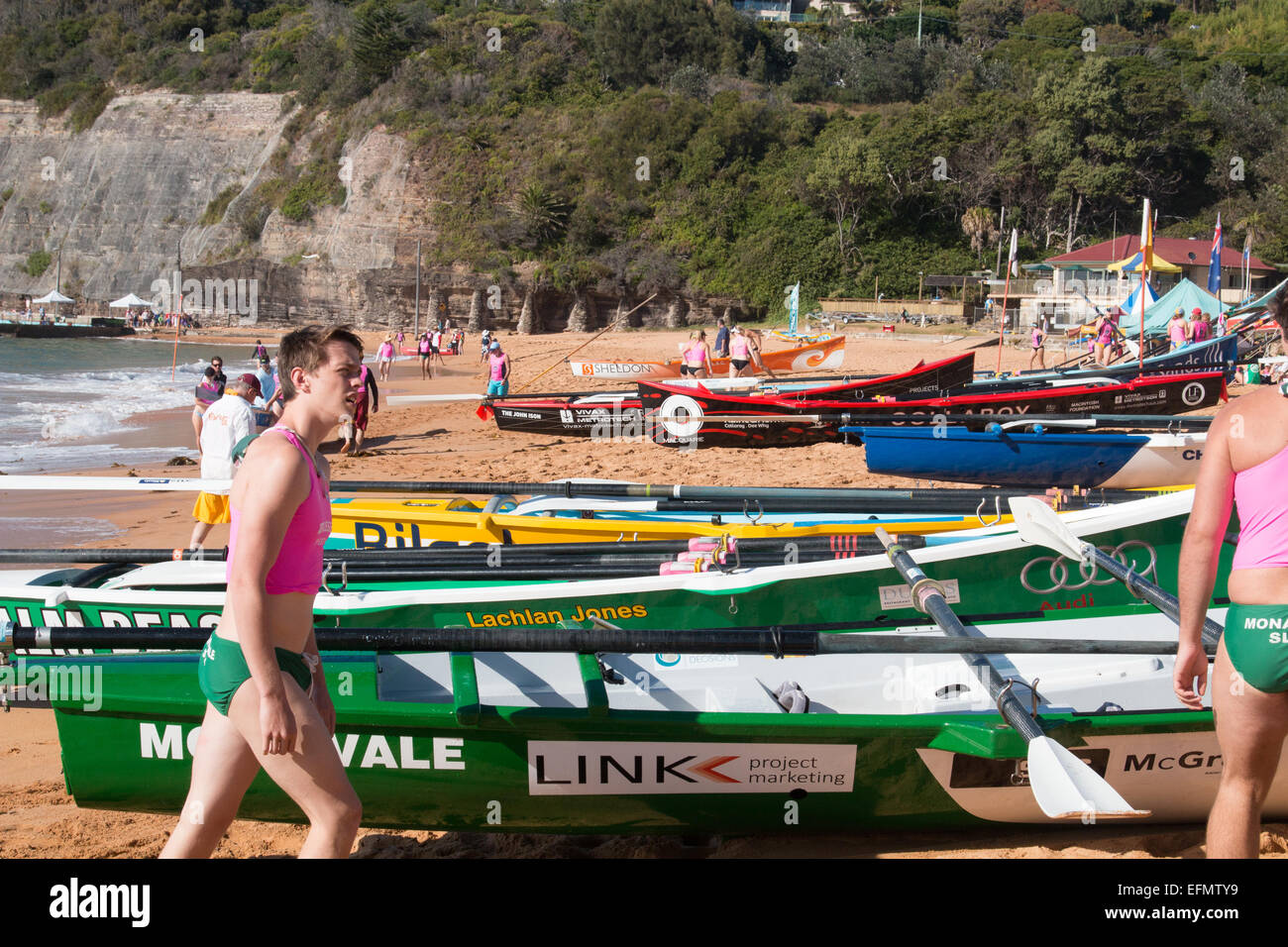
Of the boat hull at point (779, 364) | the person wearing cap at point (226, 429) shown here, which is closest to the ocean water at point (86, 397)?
the person wearing cap at point (226, 429)

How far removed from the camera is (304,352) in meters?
2.64

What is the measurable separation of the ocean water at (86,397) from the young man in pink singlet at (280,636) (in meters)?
12.8

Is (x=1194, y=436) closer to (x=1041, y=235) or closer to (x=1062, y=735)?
(x=1062, y=735)

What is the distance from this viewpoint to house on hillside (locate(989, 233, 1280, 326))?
36.2 m

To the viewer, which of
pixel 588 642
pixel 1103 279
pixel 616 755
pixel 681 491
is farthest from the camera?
pixel 1103 279

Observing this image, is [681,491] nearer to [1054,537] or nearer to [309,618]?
[1054,537]

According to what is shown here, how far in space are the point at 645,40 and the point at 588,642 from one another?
6560 cm

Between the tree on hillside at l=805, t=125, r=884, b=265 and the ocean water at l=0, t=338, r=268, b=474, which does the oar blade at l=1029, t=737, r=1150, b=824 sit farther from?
the tree on hillside at l=805, t=125, r=884, b=265

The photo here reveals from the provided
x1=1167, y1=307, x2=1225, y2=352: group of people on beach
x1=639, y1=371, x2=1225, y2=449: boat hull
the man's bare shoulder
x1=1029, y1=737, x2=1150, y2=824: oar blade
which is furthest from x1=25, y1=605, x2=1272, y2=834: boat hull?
x1=1167, y1=307, x2=1225, y2=352: group of people on beach

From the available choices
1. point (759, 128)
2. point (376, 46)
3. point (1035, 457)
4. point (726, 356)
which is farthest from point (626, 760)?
point (376, 46)

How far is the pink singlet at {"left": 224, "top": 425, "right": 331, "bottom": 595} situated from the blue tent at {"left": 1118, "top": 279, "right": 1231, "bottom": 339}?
2646 centimetres

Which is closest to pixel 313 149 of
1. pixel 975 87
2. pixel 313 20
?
pixel 313 20

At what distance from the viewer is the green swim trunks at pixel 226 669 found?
2.52 meters

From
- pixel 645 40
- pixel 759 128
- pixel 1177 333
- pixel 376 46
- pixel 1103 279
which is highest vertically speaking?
pixel 645 40
